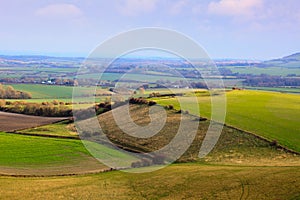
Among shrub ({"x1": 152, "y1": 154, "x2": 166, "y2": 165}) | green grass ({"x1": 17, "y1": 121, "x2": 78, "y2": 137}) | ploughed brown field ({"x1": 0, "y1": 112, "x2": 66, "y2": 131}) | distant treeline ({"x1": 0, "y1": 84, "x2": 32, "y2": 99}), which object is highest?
distant treeline ({"x1": 0, "y1": 84, "x2": 32, "y2": 99})

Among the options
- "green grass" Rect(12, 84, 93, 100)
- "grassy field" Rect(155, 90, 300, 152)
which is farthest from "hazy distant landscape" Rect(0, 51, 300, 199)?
"green grass" Rect(12, 84, 93, 100)

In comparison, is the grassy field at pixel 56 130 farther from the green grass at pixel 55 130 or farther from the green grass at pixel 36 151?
the green grass at pixel 36 151

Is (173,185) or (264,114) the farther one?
(264,114)

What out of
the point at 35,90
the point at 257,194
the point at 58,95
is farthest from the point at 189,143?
the point at 35,90

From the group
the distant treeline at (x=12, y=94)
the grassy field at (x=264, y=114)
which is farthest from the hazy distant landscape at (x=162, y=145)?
the distant treeline at (x=12, y=94)

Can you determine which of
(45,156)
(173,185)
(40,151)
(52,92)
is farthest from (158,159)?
(52,92)

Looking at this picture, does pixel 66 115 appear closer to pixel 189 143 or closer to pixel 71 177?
pixel 189 143

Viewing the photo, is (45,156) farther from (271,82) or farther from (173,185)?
(271,82)

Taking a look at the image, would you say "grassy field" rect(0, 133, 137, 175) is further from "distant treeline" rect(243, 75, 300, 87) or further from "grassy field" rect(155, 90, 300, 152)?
"distant treeline" rect(243, 75, 300, 87)
